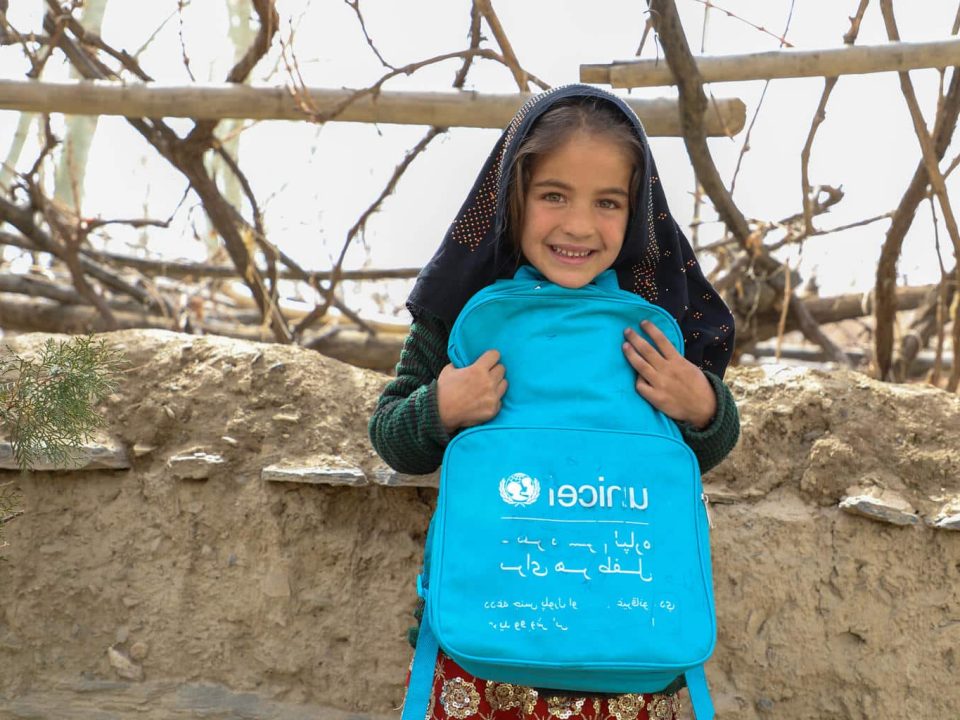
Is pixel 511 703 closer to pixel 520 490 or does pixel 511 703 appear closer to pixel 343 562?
pixel 520 490

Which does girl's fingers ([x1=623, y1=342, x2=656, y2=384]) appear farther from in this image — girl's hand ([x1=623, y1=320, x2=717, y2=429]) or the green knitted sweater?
the green knitted sweater

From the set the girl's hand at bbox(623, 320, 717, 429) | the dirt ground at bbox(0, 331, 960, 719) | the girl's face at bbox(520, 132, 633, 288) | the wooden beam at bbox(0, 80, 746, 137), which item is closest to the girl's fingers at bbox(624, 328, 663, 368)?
the girl's hand at bbox(623, 320, 717, 429)

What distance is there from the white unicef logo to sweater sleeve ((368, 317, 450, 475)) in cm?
17

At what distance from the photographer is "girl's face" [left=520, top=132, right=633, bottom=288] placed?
1.80m

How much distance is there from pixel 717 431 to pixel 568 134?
22.1 inches

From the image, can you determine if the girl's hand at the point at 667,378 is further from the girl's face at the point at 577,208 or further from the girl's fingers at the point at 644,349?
the girl's face at the point at 577,208

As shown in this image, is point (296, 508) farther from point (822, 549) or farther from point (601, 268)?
point (822, 549)

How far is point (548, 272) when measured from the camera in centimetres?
183

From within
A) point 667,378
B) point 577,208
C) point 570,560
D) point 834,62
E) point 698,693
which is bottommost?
point 698,693

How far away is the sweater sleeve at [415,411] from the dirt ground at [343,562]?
1.68 feet

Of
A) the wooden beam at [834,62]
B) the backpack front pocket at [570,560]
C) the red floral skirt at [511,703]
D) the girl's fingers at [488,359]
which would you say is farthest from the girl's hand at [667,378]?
the wooden beam at [834,62]

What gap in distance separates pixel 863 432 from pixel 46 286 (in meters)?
3.35

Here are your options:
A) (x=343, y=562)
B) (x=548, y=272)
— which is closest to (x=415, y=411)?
(x=548, y=272)

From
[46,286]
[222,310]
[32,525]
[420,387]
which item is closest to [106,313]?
[46,286]
